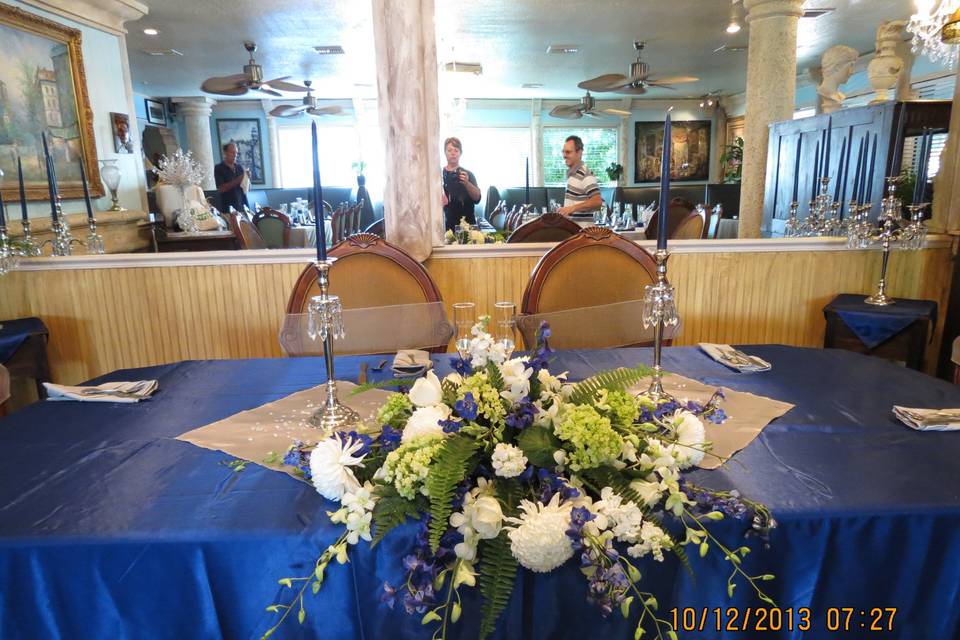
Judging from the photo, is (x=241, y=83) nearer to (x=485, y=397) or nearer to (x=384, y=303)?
(x=384, y=303)

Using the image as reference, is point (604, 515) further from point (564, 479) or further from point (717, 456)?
point (717, 456)

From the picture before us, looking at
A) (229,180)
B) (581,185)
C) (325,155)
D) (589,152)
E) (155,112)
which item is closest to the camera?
(581,185)

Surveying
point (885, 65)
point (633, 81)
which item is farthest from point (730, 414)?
point (633, 81)

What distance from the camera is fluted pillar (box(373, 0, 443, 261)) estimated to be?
7.53ft

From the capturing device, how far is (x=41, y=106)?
362cm

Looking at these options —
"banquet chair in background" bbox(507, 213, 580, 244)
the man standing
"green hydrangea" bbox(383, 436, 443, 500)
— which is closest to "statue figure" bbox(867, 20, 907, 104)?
"banquet chair in background" bbox(507, 213, 580, 244)

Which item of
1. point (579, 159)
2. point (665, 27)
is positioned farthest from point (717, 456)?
point (665, 27)

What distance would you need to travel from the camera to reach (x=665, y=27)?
247 inches

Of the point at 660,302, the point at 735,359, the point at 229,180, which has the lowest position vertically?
the point at 735,359

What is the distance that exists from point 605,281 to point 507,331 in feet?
3.04

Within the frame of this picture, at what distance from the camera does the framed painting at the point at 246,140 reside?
11.6 m

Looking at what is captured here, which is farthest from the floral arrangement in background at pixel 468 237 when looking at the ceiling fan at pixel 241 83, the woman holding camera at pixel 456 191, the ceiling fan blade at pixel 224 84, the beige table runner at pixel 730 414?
the ceiling fan blade at pixel 224 84

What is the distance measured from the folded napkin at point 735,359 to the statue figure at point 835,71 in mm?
3892

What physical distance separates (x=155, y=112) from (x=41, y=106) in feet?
26.3
